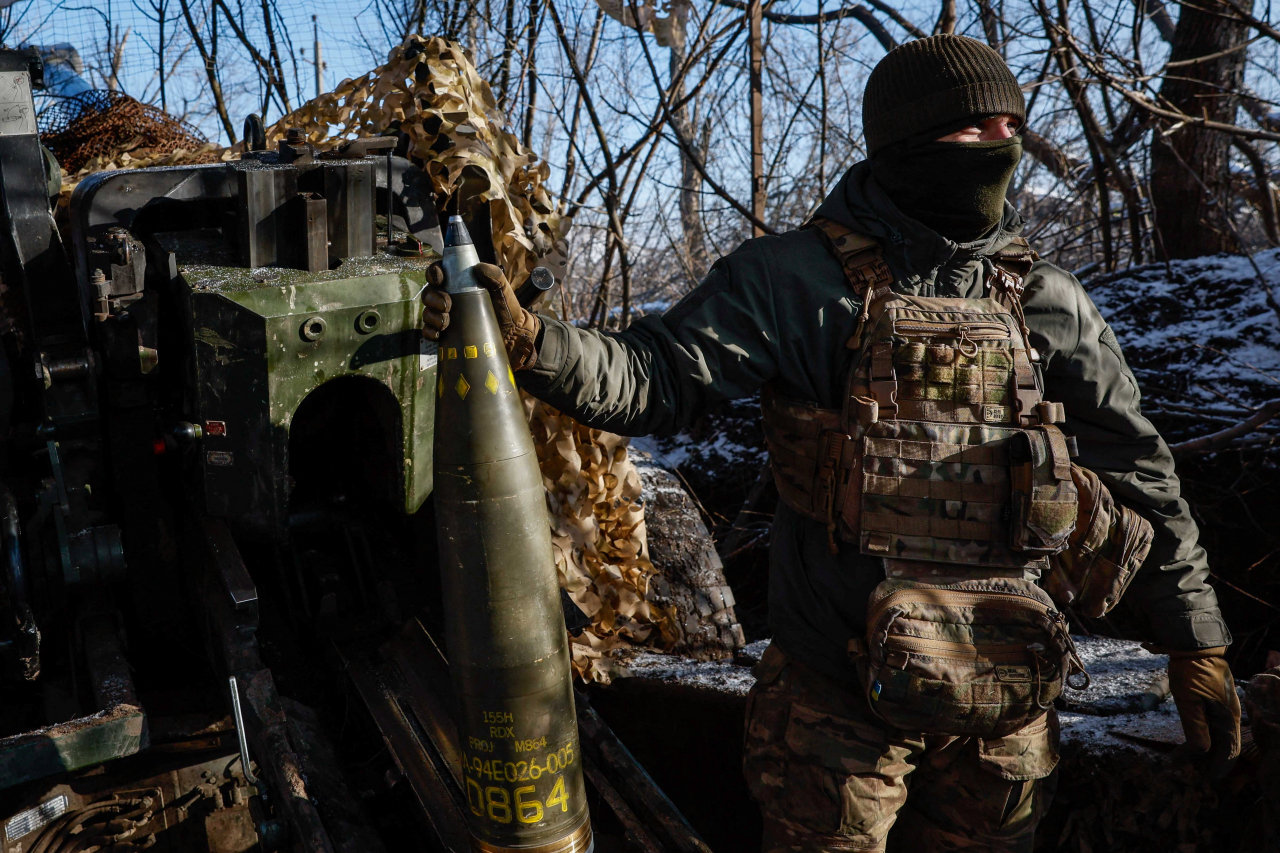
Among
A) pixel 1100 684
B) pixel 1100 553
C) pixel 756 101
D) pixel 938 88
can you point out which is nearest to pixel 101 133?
pixel 756 101

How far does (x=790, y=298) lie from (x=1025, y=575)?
859 mm

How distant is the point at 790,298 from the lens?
2330mm

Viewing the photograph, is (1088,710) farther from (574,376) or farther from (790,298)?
(574,376)

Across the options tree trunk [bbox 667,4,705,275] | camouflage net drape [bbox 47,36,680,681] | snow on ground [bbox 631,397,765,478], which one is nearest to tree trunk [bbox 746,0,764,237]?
tree trunk [bbox 667,4,705,275]

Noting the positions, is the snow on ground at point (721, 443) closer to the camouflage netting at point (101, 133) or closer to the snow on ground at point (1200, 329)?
the snow on ground at point (1200, 329)

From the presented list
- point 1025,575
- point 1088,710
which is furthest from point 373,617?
point 1088,710

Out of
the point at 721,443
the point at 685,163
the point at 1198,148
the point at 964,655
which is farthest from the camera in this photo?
the point at 685,163

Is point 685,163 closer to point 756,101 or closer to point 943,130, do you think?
point 756,101

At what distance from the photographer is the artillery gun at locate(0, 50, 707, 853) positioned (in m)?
2.58

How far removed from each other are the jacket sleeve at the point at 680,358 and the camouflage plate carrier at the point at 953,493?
220mm

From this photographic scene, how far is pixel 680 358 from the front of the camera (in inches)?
88.8

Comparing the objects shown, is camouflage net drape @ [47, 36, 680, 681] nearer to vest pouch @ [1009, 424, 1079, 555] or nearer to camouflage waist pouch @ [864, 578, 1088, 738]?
A: camouflage waist pouch @ [864, 578, 1088, 738]

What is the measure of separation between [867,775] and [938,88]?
1.57 metres

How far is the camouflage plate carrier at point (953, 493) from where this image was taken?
2242mm
